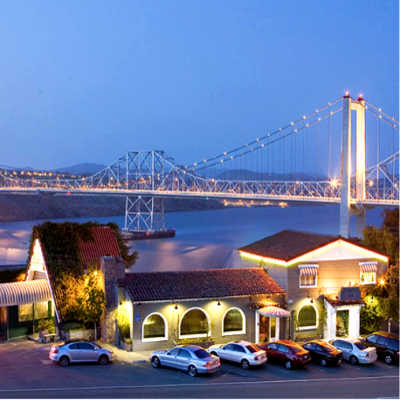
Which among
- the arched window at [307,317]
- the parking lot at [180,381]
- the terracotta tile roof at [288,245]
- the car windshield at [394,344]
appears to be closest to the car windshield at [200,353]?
the parking lot at [180,381]

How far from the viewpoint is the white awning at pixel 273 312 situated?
17609 millimetres

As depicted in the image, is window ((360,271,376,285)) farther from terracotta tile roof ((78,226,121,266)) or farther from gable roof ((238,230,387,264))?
terracotta tile roof ((78,226,121,266))

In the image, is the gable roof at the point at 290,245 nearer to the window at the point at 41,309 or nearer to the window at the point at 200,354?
the window at the point at 200,354

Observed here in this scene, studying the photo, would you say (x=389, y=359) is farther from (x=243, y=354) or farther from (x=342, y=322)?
(x=243, y=354)

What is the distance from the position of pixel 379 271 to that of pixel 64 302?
11085 millimetres

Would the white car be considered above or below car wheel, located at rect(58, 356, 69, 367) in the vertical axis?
above

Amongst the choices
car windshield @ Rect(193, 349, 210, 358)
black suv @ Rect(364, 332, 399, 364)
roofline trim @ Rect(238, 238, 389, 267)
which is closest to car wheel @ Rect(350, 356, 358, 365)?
black suv @ Rect(364, 332, 399, 364)

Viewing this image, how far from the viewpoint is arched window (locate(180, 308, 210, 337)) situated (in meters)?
17.4

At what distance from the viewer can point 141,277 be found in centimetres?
1805

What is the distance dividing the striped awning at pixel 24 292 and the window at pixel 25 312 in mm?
357

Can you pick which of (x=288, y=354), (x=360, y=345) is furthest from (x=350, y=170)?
(x=288, y=354)

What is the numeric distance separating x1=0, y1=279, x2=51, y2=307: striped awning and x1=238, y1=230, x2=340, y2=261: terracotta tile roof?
763 cm

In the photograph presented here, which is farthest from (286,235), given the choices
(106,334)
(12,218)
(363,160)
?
(12,218)

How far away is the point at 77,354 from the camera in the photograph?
14969 millimetres
